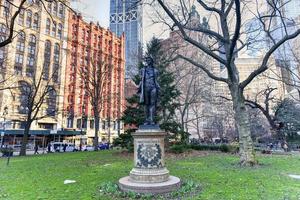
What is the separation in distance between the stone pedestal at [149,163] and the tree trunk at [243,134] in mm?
→ 6336

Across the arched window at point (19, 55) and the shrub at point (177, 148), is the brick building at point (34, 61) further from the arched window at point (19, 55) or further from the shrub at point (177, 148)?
the shrub at point (177, 148)

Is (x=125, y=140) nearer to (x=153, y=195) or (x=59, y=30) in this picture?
(x=153, y=195)

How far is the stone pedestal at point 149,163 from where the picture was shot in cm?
801

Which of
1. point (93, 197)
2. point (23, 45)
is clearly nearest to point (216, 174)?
point (93, 197)

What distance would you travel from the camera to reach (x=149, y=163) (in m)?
8.38

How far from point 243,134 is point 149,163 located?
24.2 ft

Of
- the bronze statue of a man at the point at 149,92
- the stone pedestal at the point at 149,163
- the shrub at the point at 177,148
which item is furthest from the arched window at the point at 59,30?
the stone pedestal at the point at 149,163

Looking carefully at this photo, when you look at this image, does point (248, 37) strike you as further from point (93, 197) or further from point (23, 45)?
point (23, 45)

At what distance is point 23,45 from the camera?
49156 millimetres

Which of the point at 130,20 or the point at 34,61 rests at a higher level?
the point at 34,61

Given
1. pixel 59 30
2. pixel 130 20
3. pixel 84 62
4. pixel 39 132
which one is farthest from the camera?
pixel 84 62

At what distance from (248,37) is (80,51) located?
54.1m

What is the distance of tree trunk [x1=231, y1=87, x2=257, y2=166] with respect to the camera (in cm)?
1309

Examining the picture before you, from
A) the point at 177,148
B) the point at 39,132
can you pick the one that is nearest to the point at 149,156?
the point at 177,148
